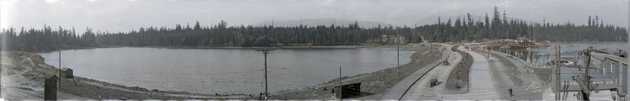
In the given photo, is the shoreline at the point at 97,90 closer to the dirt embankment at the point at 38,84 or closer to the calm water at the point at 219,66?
the dirt embankment at the point at 38,84

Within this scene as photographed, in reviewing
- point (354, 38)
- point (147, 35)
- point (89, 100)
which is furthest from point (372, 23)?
point (89, 100)

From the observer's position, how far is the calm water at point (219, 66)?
461cm

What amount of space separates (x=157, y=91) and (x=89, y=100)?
931 mm

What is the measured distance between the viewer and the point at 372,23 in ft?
13.2

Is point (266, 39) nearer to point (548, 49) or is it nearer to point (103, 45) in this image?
point (103, 45)

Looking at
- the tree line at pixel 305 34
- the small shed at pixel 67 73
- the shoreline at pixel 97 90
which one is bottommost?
the shoreline at pixel 97 90

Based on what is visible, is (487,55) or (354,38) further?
(354,38)

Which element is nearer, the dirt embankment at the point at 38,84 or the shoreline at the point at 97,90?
the dirt embankment at the point at 38,84

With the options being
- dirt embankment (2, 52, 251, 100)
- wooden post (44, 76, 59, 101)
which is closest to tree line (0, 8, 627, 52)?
dirt embankment (2, 52, 251, 100)

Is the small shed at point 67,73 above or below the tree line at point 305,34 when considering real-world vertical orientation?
below

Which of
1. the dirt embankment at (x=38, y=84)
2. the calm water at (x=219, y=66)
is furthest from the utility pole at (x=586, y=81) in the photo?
the dirt embankment at (x=38, y=84)

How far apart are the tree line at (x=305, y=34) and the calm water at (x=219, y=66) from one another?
0.63 ft

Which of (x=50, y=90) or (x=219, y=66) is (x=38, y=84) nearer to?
(x=50, y=90)

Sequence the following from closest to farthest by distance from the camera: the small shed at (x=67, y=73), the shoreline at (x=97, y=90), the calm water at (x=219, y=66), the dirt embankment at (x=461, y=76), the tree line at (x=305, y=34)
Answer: the tree line at (x=305, y=34)
the shoreline at (x=97, y=90)
the small shed at (x=67, y=73)
the dirt embankment at (x=461, y=76)
the calm water at (x=219, y=66)
